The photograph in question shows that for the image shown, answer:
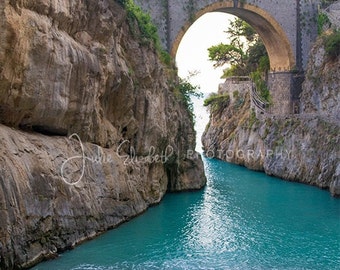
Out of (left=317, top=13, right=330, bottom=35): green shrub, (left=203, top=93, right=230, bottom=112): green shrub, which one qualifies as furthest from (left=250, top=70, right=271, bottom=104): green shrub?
(left=317, top=13, right=330, bottom=35): green shrub

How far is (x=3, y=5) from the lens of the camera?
14.4m

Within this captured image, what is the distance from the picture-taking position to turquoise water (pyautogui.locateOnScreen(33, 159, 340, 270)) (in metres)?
16.7

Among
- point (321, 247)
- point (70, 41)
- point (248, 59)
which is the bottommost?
point (321, 247)

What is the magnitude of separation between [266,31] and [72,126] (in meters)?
24.7

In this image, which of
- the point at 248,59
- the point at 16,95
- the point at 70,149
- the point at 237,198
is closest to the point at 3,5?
the point at 16,95

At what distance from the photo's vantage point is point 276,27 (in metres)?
38.8

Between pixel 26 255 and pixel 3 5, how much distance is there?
23.6 feet

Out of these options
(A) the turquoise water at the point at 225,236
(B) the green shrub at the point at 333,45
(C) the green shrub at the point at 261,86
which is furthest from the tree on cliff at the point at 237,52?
(A) the turquoise water at the point at 225,236

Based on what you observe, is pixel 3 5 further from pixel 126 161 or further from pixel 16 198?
pixel 126 161

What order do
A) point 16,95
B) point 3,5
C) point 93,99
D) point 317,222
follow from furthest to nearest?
point 317,222
point 93,99
point 16,95
point 3,5

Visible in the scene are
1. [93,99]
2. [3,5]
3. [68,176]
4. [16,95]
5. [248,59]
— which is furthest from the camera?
[248,59]

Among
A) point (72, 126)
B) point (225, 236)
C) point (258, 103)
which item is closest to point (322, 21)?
point (258, 103)

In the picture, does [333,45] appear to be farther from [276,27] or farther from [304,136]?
[304,136]

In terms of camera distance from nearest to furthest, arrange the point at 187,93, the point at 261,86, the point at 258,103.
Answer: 1. the point at 187,93
2. the point at 258,103
3. the point at 261,86
